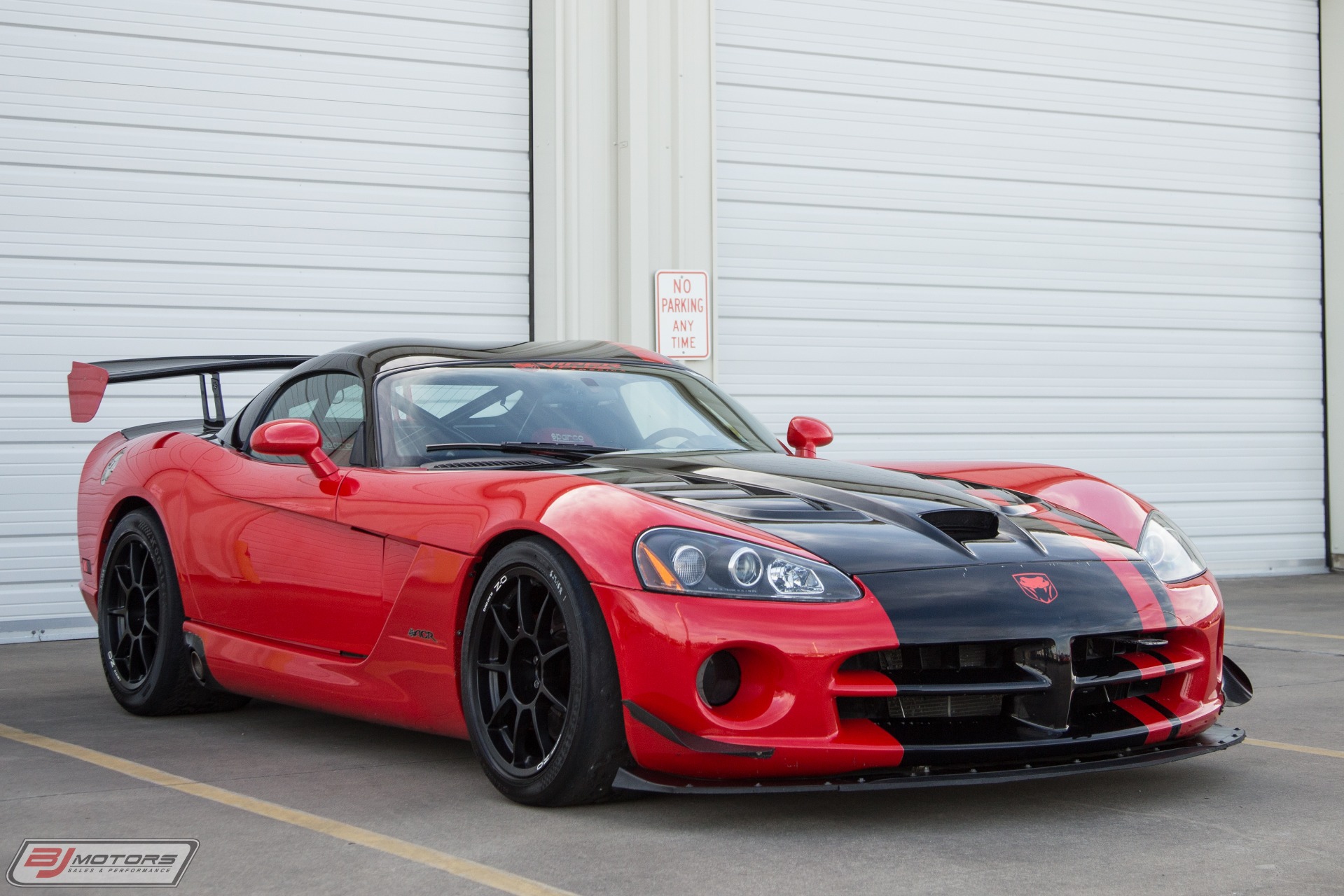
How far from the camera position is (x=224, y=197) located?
835 centimetres

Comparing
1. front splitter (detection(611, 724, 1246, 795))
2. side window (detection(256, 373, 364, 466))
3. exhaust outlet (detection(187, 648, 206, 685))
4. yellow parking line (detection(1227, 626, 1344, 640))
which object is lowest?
yellow parking line (detection(1227, 626, 1344, 640))

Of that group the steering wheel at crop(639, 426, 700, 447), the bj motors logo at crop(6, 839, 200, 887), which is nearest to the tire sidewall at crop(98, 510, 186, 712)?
Answer: the steering wheel at crop(639, 426, 700, 447)

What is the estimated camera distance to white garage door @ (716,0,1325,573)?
32.1ft

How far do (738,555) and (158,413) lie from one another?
5824 mm

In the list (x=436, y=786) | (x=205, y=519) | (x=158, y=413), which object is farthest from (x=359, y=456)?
(x=158, y=413)

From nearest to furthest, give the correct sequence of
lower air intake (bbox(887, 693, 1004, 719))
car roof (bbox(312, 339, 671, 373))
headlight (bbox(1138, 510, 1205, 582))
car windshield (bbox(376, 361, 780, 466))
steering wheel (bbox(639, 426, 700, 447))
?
1. lower air intake (bbox(887, 693, 1004, 719))
2. headlight (bbox(1138, 510, 1205, 582))
3. car windshield (bbox(376, 361, 780, 466))
4. steering wheel (bbox(639, 426, 700, 447))
5. car roof (bbox(312, 339, 671, 373))

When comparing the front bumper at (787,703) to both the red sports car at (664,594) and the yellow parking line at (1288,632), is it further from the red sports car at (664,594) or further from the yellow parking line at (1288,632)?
the yellow parking line at (1288,632)

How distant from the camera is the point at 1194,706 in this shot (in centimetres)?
351

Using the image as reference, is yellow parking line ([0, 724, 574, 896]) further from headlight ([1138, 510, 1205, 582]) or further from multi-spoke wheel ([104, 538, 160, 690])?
headlight ([1138, 510, 1205, 582])

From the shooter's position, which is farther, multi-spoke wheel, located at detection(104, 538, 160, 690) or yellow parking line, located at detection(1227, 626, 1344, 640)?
yellow parking line, located at detection(1227, 626, 1344, 640)

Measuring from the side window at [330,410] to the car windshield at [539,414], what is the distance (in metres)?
0.13

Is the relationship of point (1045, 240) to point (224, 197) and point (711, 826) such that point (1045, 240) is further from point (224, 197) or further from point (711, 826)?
point (711, 826)

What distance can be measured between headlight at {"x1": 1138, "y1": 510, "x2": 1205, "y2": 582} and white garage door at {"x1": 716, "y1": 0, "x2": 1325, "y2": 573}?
558 cm

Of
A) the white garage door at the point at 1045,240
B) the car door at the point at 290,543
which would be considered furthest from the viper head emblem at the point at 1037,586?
the white garage door at the point at 1045,240
